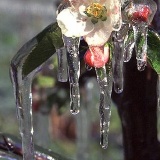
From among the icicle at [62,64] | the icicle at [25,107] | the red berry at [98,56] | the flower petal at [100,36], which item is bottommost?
the icicle at [25,107]

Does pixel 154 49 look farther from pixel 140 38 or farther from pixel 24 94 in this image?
pixel 24 94

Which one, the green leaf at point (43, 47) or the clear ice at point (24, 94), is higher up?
the green leaf at point (43, 47)

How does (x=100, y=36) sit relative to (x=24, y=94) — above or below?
above

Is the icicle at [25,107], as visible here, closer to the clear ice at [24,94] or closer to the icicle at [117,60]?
the clear ice at [24,94]

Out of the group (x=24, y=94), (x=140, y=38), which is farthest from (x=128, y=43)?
(x=24, y=94)

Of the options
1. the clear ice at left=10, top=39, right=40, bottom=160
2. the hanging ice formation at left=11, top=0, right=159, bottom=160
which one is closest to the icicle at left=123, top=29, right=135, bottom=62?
the hanging ice formation at left=11, top=0, right=159, bottom=160

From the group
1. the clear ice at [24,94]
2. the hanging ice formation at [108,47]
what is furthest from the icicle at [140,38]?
the clear ice at [24,94]
